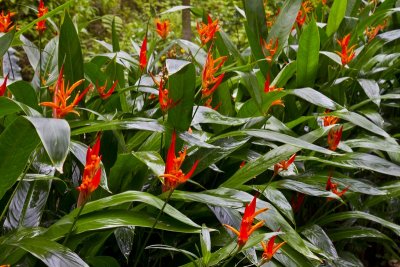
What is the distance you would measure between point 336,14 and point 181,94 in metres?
1.12

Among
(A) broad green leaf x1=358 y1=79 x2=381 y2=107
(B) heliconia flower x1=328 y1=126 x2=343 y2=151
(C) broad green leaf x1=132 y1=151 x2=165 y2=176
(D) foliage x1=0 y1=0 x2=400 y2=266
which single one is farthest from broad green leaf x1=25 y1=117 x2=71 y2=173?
(A) broad green leaf x1=358 y1=79 x2=381 y2=107

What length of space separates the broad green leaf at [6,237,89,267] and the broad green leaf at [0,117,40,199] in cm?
12

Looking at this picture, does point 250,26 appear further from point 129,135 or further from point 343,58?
point 129,135

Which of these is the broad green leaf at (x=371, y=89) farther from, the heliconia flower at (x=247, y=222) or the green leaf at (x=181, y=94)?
the heliconia flower at (x=247, y=222)

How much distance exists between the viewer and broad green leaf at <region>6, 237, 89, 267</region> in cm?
88

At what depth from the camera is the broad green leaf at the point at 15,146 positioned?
37.5 inches

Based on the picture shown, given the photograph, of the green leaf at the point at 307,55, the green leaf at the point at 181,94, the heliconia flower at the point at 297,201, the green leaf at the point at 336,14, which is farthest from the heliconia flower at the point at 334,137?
the green leaf at the point at 336,14

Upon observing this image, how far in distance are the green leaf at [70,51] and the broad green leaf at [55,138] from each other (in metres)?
0.51

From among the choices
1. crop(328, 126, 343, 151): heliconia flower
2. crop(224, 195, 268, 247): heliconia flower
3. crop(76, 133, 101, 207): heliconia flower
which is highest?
crop(76, 133, 101, 207): heliconia flower

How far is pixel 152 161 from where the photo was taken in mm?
1104

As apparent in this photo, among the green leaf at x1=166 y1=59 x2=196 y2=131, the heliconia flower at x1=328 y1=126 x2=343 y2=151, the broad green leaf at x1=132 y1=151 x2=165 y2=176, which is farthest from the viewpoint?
the heliconia flower at x1=328 y1=126 x2=343 y2=151

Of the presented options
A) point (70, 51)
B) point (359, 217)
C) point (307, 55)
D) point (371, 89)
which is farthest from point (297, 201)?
point (70, 51)

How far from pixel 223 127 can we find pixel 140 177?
0.38 m

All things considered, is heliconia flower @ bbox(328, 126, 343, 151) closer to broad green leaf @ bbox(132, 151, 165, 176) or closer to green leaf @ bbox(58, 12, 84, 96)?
broad green leaf @ bbox(132, 151, 165, 176)
